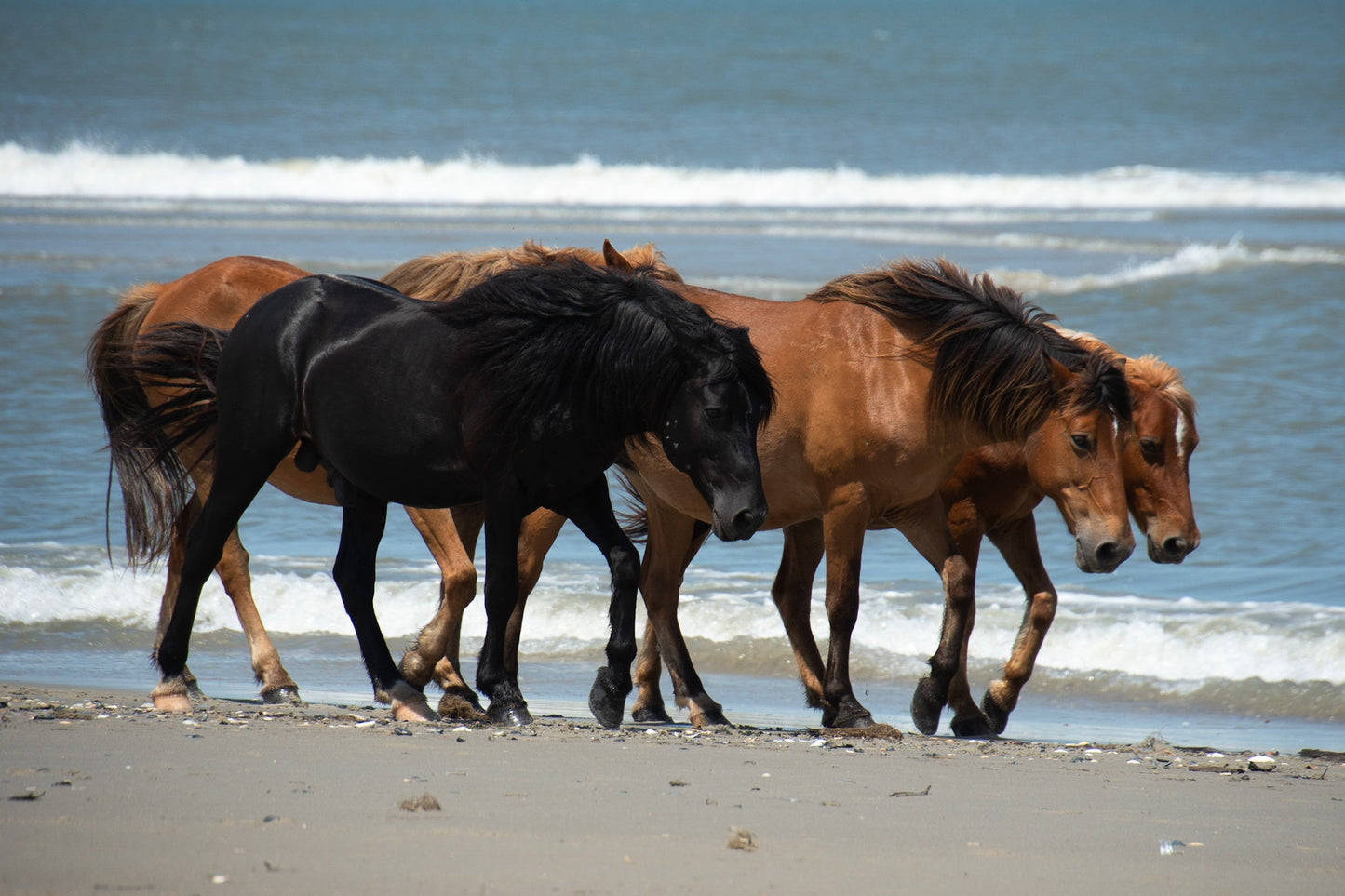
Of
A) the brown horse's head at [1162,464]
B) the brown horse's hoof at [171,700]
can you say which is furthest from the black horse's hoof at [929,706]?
the brown horse's hoof at [171,700]

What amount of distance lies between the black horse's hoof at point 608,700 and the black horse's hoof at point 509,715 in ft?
0.83

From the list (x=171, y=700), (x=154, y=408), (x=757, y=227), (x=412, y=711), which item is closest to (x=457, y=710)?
(x=412, y=711)

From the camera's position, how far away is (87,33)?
57219mm

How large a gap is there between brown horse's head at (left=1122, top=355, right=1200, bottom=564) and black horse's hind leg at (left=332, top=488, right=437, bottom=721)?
2786 mm

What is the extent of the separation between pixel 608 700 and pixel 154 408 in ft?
6.27

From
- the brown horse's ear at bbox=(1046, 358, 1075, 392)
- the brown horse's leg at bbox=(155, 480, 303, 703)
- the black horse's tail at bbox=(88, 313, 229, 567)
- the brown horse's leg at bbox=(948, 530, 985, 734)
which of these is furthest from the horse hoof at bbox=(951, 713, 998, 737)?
the black horse's tail at bbox=(88, 313, 229, 567)

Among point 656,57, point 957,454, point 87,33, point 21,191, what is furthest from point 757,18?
point 957,454

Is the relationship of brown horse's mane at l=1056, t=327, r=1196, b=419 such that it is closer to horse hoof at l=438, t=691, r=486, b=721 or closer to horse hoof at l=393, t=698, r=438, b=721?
horse hoof at l=438, t=691, r=486, b=721

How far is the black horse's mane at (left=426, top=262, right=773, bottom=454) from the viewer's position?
4586 mm

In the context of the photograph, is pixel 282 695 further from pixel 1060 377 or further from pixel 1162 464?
pixel 1162 464

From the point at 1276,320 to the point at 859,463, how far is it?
9.43m

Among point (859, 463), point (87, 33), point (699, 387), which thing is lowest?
point (859, 463)

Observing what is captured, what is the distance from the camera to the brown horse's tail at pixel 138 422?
5.39 m

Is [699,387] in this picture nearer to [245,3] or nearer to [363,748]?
[363,748]
